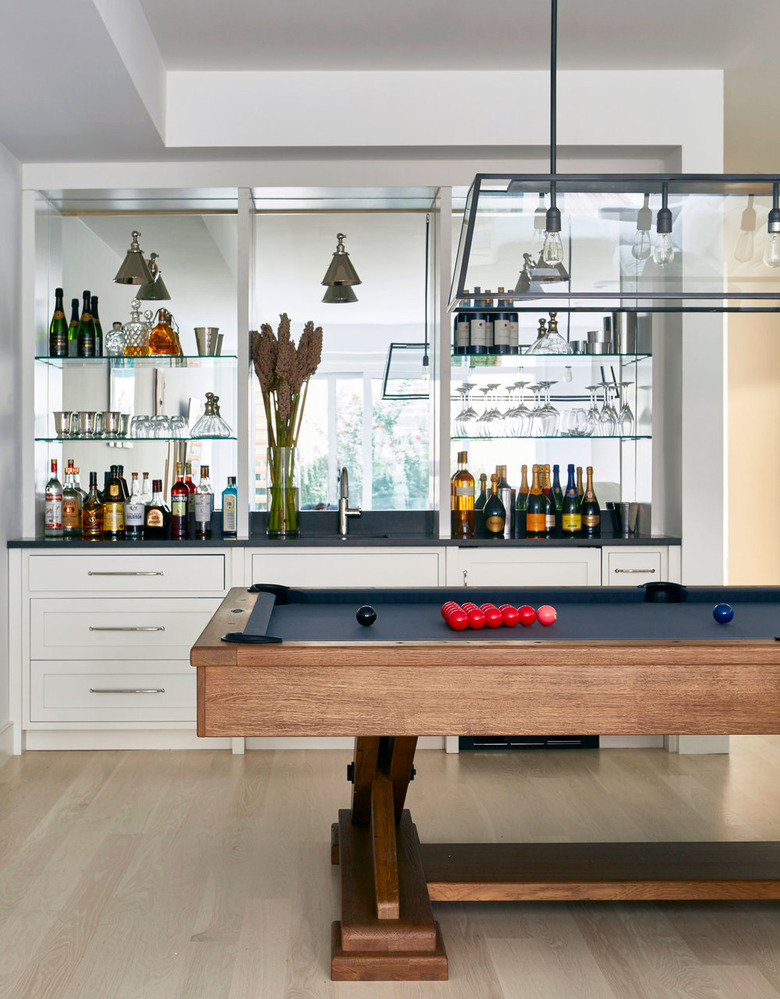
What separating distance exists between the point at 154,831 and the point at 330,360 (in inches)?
103

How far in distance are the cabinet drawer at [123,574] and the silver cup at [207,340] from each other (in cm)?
99

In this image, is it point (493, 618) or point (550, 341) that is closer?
point (493, 618)

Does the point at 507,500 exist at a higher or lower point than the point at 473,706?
higher

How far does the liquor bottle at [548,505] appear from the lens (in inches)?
175

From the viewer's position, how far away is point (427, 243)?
15.5 feet

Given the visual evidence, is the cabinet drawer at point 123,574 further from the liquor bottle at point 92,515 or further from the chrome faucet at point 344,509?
the chrome faucet at point 344,509

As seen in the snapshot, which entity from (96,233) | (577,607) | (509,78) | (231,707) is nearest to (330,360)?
(96,233)

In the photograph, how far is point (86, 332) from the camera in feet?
14.4

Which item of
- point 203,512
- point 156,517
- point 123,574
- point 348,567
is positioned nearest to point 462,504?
point 348,567

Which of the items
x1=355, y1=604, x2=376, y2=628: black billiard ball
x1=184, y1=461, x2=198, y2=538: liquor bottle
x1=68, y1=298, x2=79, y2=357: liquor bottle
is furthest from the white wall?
x1=355, y1=604, x2=376, y2=628: black billiard ball

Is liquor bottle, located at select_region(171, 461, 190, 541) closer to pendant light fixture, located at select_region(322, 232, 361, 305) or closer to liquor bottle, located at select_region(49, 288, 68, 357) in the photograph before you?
liquor bottle, located at select_region(49, 288, 68, 357)

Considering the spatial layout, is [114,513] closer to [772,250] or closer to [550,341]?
[550,341]

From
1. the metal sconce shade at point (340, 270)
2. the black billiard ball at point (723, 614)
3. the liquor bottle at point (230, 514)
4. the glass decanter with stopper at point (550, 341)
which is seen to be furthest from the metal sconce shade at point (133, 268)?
the black billiard ball at point (723, 614)

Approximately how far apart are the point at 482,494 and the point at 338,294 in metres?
1.26
